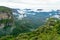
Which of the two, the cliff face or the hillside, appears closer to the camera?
the hillside

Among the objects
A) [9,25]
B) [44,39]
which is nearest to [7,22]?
[9,25]

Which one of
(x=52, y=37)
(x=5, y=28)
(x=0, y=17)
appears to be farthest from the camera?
(x=0, y=17)

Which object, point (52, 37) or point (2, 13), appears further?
point (2, 13)

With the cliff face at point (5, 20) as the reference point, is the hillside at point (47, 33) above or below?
above

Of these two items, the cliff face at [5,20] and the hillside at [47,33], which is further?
the cliff face at [5,20]

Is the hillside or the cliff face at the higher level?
the hillside

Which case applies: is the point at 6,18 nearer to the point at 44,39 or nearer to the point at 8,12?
the point at 8,12

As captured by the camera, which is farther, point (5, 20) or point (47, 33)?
point (5, 20)

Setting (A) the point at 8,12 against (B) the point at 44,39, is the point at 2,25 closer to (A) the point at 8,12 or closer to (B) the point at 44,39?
(A) the point at 8,12

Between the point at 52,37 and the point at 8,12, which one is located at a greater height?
the point at 52,37

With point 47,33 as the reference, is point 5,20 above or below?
below

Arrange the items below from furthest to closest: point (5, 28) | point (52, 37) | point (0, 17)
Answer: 1. point (0, 17)
2. point (5, 28)
3. point (52, 37)
